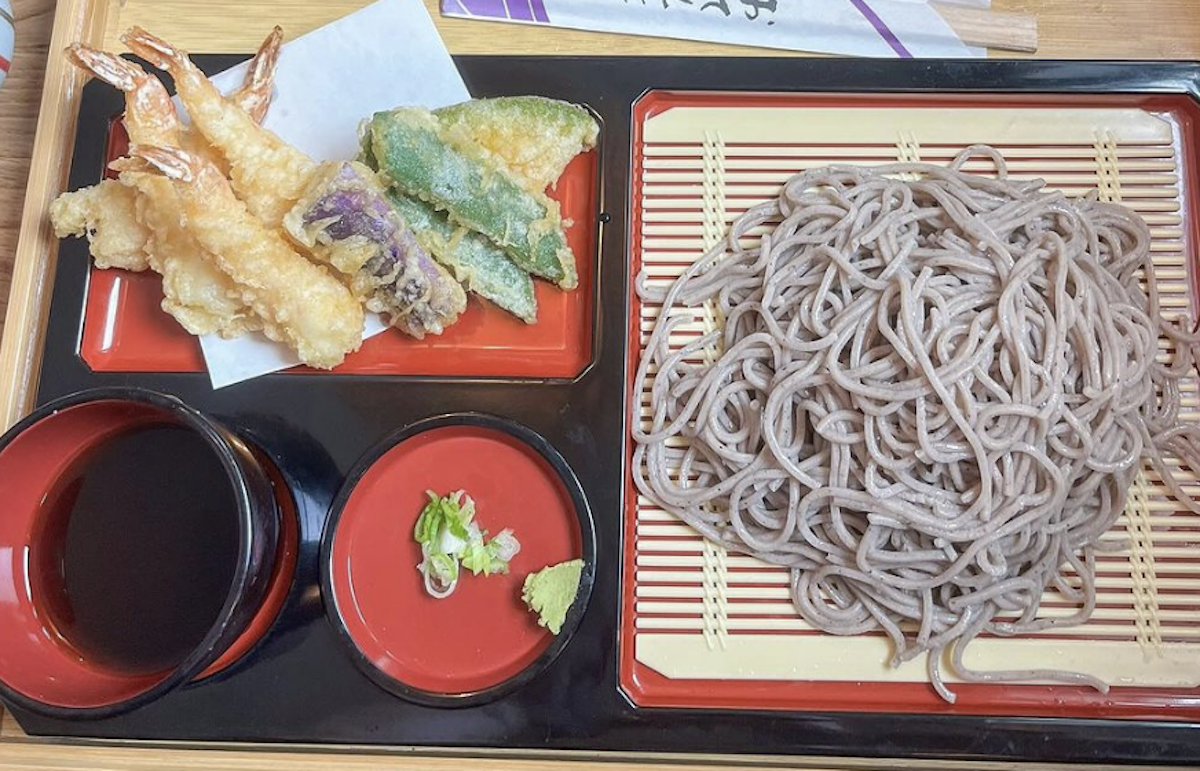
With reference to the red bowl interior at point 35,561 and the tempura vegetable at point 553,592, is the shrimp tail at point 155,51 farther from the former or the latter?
the tempura vegetable at point 553,592

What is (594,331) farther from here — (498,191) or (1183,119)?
(1183,119)

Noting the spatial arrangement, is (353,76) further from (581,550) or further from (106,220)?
(581,550)

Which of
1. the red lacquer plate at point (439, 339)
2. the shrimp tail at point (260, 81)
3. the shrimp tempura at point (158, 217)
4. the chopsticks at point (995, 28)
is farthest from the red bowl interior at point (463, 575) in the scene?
the chopsticks at point (995, 28)

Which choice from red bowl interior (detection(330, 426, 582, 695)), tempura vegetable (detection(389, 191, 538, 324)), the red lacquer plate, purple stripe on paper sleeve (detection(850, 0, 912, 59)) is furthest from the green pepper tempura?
purple stripe on paper sleeve (detection(850, 0, 912, 59))

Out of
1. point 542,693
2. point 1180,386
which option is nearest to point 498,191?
point 542,693

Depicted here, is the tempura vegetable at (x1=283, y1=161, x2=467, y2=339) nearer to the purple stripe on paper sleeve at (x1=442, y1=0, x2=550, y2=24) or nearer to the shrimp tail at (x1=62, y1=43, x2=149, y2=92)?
the shrimp tail at (x1=62, y1=43, x2=149, y2=92)
